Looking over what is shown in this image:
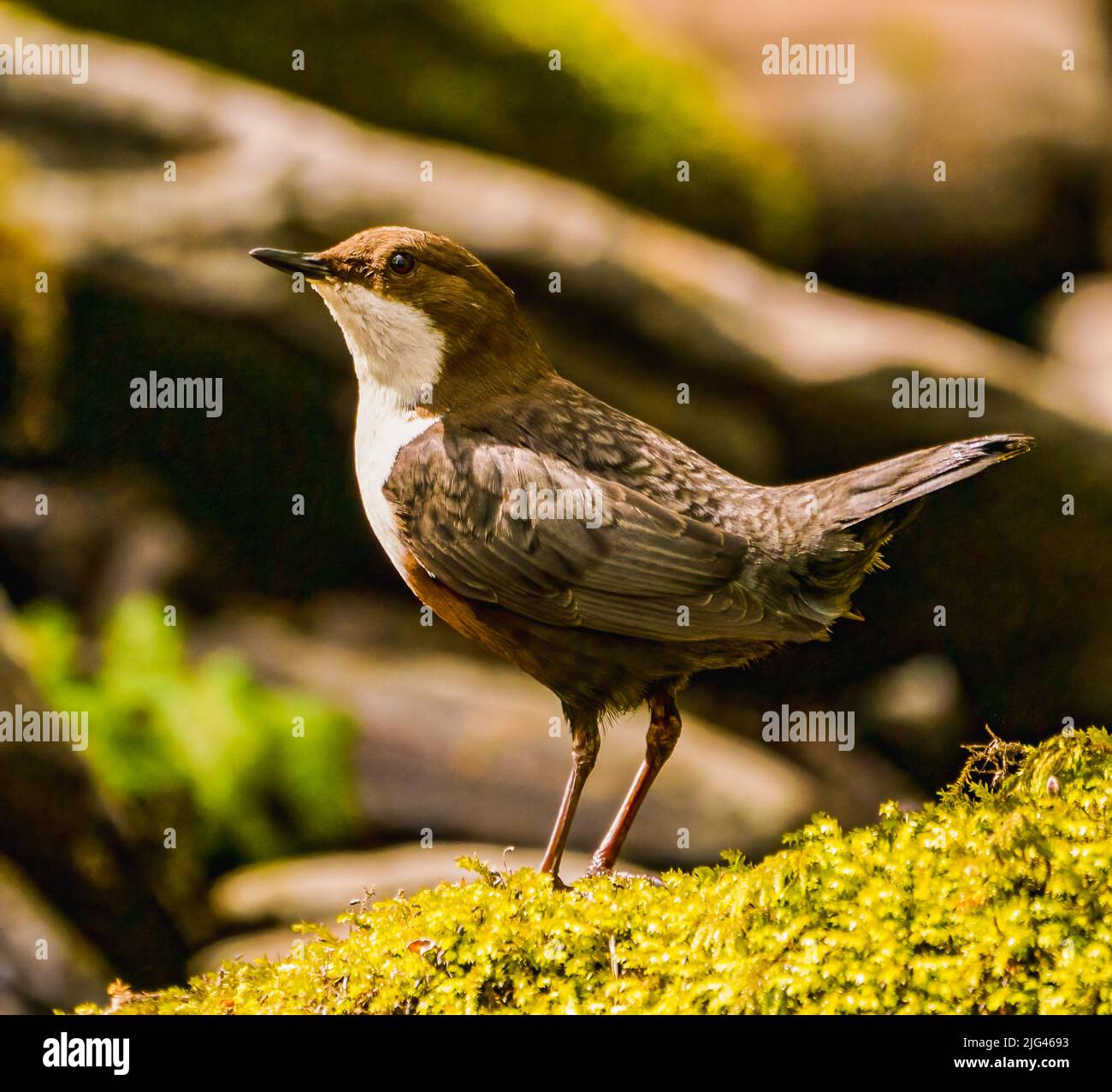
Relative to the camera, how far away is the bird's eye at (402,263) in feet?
9.94

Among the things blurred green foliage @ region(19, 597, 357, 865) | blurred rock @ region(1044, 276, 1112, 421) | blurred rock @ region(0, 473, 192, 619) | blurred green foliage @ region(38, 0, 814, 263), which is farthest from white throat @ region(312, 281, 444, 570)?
blurred rock @ region(1044, 276, 1112, 421)

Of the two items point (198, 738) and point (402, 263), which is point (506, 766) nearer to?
point (198, 738)

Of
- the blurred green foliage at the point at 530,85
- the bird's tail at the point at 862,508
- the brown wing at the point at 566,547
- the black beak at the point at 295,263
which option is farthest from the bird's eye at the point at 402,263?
the blurred green foliage at the point at 530,85

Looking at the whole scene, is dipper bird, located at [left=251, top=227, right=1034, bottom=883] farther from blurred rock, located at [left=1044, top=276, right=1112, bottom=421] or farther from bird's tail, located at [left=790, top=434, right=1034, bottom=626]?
blurred rock, located at [left=1044, top=276, right=1112, bottom=421]

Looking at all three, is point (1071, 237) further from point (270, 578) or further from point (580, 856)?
point (270, 578)

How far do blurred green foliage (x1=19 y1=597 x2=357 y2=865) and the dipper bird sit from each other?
209 cm

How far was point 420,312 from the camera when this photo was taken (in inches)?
120

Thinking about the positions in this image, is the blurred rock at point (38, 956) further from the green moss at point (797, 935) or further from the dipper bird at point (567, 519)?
the dipper bird at point (567, 519)

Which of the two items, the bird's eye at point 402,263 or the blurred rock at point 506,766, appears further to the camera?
the blurred rock at point 506,766

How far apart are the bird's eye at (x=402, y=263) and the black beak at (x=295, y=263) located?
18 centimetres

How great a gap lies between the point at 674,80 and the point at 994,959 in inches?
165

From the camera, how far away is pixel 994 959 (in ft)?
6.66

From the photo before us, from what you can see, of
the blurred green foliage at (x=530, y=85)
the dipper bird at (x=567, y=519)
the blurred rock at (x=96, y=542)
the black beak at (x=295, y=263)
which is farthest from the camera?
the blurred green foliage at (x=530, y=85)
